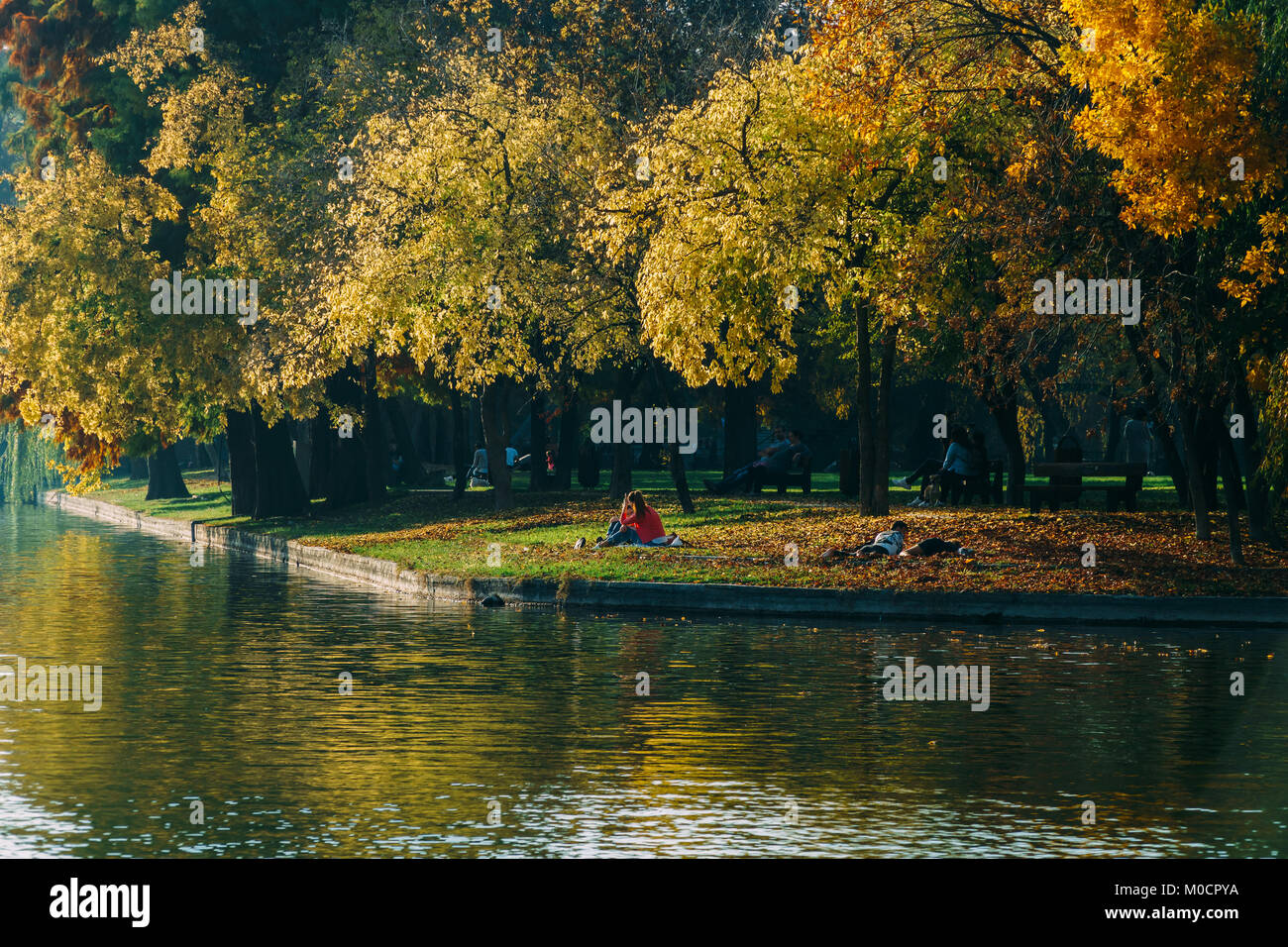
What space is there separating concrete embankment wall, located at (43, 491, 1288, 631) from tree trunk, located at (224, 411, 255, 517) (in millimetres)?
23101

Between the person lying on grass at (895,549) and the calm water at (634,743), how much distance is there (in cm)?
401

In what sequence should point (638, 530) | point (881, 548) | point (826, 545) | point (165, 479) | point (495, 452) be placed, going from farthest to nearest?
point (165, 479), point (495, 452), point (638, 530), point (826, 545), point (881, 548)

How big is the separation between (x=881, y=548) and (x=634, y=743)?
1284 cm

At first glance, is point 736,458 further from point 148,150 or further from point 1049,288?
point 1049,288

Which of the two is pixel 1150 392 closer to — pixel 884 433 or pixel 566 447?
pixel 884 433

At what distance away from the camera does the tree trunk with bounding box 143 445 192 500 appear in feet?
209

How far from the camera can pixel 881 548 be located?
25328 mm

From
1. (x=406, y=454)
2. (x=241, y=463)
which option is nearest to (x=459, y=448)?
(x=241, y=463)

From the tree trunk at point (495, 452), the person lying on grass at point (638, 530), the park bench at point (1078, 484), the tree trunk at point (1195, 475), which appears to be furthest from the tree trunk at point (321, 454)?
the tree trunk at point (1195, 475)

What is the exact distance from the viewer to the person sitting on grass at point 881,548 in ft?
83.1

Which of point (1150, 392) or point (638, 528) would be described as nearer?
point (1150, 392)

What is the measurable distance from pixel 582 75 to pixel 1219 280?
64.1ft

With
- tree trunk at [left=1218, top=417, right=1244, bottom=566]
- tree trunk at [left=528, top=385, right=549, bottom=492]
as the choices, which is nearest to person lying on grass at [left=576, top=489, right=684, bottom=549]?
tree trunk at [left=1218, top=417, right=1244, bottom=566]
